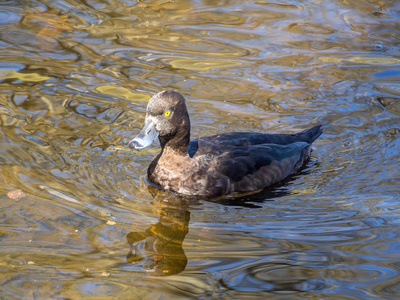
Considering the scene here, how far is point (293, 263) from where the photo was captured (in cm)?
485

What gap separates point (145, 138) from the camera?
596 centimetres

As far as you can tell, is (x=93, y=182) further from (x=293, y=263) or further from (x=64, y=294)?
(x=293, y=263)

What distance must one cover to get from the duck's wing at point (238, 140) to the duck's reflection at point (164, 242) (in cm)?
78

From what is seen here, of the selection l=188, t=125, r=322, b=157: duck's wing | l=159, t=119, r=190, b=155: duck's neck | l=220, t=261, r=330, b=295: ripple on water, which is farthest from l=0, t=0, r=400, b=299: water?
l=159, t=119, r=190, b=155: duck's neck

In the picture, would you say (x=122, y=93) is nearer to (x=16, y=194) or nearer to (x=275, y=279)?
(x=16, y=194)

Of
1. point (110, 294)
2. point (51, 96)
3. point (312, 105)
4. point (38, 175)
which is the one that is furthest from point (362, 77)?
point (110, 294)

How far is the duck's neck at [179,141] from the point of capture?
6285 mm

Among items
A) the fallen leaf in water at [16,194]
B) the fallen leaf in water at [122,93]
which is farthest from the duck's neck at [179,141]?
the fallen leaf in water at [122,93]

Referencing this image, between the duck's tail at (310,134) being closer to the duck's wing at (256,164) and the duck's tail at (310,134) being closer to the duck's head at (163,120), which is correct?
the duck's wing at (256,164)

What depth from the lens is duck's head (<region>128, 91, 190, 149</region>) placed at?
235 inches

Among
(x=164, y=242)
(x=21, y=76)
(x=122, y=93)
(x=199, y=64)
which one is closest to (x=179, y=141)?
(x=164, y=242)

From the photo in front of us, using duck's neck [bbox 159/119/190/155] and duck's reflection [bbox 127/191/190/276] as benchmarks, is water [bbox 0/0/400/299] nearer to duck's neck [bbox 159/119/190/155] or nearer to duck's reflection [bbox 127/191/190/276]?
duck's reflection [bbox 127/191/190/276]

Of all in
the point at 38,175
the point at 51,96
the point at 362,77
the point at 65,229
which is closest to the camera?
the point at 65,229

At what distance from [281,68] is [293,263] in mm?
5003
